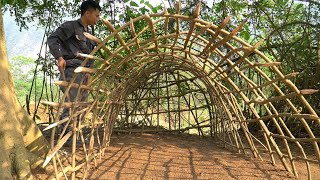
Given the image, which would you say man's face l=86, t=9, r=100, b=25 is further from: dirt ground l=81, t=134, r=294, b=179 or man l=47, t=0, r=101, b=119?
dirt ground l=81, t=134, r=294, b=179

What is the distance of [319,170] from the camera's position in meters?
3.47

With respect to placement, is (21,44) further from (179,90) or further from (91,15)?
(91,15)

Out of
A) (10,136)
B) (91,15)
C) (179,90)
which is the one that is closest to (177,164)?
(10,136)

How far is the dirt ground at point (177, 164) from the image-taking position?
299cm

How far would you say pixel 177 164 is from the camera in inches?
133

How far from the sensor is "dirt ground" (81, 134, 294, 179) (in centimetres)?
299

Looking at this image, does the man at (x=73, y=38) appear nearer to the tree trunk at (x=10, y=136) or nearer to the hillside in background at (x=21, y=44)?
the tree trunk at (x=10, y=136)

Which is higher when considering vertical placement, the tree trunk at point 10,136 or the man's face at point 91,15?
the man's face at point 91,15

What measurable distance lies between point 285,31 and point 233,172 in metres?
3.48

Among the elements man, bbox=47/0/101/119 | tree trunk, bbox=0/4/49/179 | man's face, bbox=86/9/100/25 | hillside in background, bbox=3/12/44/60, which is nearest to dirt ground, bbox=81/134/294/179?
tree trunk, bbox=0/4/49/179

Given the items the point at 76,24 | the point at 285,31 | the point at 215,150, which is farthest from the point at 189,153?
the point at 285,31

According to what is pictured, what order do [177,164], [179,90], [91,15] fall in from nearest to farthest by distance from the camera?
[177,164]
[91,15]
[179,90]

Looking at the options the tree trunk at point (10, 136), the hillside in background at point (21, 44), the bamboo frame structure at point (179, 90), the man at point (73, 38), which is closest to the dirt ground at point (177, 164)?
the bamboo frame structure at point (179, 90)

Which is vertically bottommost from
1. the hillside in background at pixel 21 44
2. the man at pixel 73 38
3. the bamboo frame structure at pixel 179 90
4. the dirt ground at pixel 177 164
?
the dirt ground at pixel 177 164
